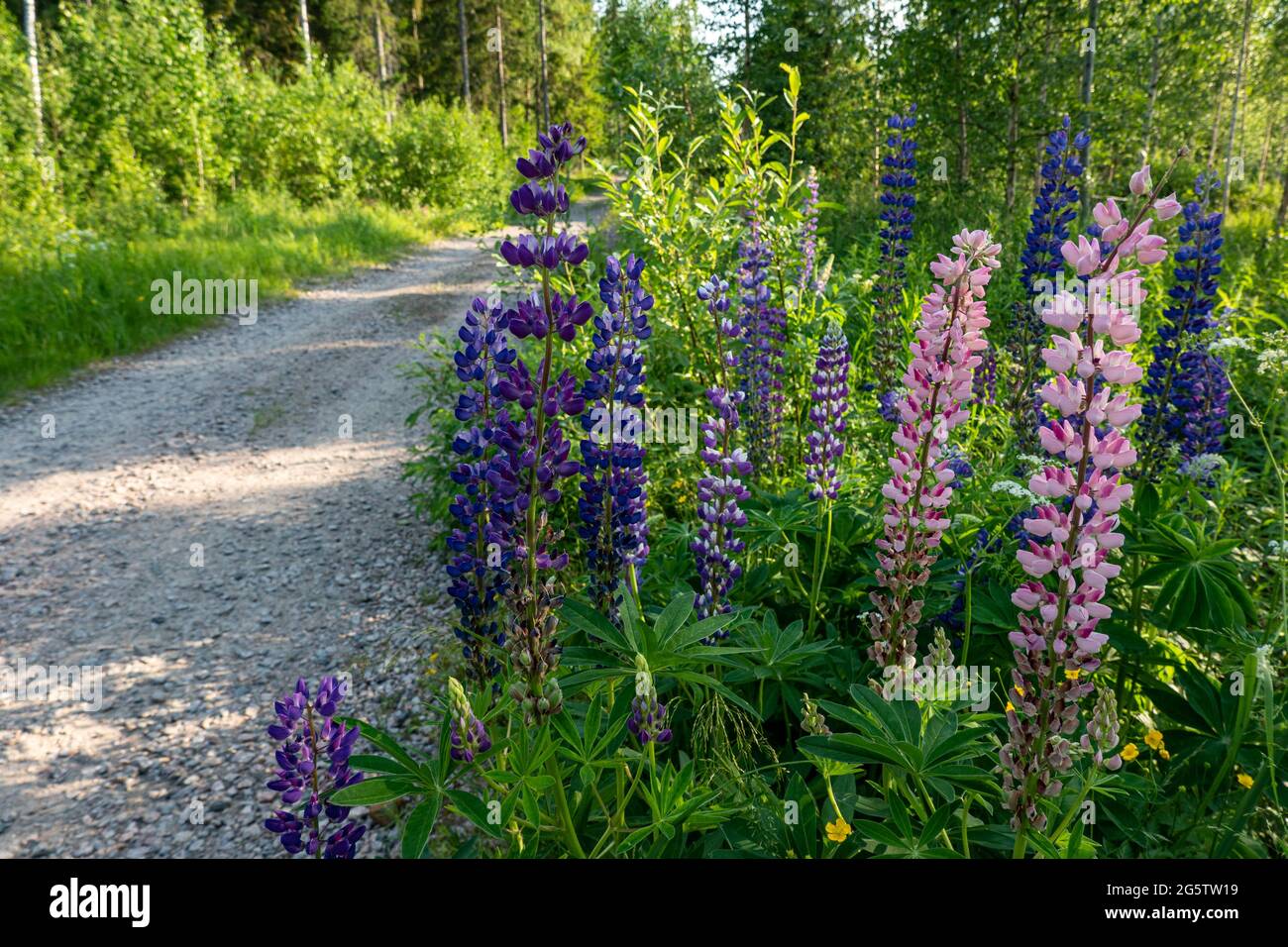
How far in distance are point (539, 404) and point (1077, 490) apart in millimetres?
1160

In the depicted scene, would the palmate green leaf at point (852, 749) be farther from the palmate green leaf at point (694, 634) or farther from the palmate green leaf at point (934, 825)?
the palmate green leaf at point (694, 634)

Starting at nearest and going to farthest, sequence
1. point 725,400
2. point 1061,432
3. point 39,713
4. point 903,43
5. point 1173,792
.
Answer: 1. point 1061,432
2. point 1173,792
3. point 725,400
4. point 39,713
5. point 903,43

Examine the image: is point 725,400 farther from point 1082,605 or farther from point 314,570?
point 314,570

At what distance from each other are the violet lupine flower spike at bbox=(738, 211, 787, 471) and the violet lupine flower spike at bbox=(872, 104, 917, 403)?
59 cm

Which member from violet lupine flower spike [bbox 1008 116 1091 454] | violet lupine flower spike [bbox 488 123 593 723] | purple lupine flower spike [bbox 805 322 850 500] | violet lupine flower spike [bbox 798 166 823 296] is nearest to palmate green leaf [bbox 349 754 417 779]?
violet lupine flower spike [bbox 488 123 593 723]

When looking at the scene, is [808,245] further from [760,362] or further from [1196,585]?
[1196,585]

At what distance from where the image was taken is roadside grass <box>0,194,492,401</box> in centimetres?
816

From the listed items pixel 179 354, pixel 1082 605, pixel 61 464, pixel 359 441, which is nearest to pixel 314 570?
pixel 359 441

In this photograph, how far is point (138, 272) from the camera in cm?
977

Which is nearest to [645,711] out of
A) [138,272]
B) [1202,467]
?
[1202,467]

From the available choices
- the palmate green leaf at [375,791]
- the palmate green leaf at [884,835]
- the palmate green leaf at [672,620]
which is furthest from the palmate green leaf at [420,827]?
the palmate green leaf at [884,835]

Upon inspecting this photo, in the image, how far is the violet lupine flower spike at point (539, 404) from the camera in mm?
1822

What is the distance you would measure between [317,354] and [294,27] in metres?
23.9

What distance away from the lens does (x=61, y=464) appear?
6223 millimetres
